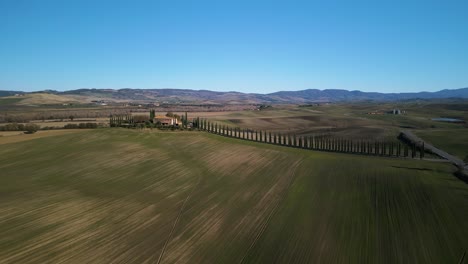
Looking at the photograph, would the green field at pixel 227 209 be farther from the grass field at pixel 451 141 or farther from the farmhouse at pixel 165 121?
the farmhouse at pixel 165 121

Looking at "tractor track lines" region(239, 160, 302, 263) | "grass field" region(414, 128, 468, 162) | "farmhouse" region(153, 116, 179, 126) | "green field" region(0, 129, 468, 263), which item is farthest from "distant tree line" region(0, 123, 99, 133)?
"grass field" region(414, 128, 468, 162)

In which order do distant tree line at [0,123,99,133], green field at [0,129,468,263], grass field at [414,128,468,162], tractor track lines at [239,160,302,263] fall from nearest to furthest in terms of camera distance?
green field at [0,129,468,263] → tractor track lines at [239,160,302,263] → grass field at [414,128,468,162] → distant tree line at [0,123,99,133]

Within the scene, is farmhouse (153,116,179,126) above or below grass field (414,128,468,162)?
above

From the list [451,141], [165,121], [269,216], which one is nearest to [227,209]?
[269,216]

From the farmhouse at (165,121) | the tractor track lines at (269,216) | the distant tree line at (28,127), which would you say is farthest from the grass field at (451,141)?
the distant tree line at (28,127)

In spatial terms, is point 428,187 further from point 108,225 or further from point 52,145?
point 52,145

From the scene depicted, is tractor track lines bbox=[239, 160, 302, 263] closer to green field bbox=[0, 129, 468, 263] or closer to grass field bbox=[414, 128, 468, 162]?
green field bbox=[0, 129, 468, 263]

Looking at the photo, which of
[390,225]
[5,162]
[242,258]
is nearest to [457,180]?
[390,225]

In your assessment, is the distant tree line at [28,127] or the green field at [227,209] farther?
the distant tree line at [28,127]

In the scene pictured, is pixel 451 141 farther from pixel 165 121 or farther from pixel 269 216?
pixel 165 121
